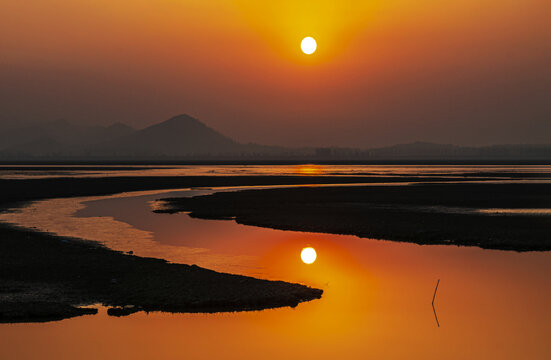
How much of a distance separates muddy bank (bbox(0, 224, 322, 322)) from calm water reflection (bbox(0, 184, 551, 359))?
0.83 metres

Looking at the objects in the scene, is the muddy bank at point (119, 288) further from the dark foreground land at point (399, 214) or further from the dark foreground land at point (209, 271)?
the dark foreground land at point (399, 214)

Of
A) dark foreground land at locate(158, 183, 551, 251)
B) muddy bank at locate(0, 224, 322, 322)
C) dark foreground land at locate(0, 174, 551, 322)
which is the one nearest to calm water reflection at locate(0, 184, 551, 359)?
muddy bank at locate(0, 224, 322, 322)

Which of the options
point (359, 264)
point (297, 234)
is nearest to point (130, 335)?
point (359, 264)

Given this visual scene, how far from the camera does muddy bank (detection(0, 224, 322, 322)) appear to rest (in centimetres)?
1905

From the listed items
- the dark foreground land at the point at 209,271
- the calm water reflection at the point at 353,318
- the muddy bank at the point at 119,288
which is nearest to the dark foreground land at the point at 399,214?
the dark foreground land at the point at 209,271

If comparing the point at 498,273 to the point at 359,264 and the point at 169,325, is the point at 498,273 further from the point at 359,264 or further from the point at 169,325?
the point at 169,325

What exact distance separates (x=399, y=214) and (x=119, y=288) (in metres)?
29.9

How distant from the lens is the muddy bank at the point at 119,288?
19.0m

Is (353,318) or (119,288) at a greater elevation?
(353,318)

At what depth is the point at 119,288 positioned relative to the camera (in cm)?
2128

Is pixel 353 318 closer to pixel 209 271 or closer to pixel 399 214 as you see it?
pixel 209 271

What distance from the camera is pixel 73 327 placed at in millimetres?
17250

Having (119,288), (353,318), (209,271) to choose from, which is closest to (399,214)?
(209,271)

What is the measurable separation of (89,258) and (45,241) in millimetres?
6198
